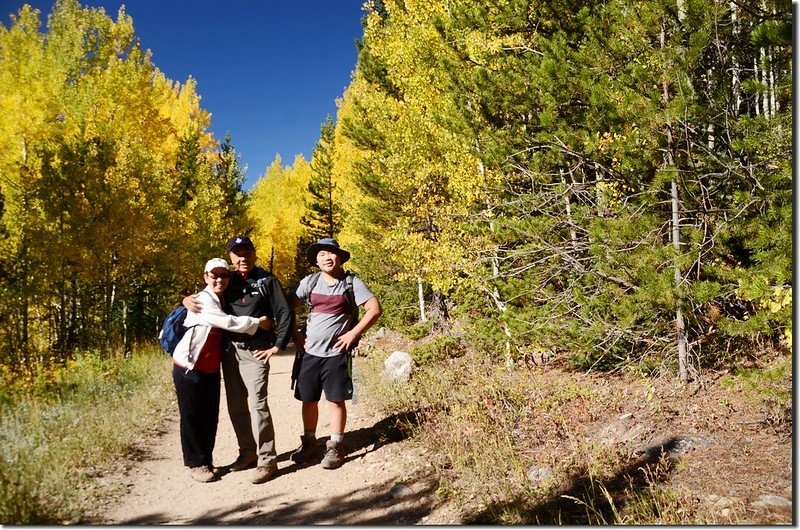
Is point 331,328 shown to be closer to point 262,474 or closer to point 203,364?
point 203,364

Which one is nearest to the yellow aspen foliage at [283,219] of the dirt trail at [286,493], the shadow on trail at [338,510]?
the dirt trail at [286,493]

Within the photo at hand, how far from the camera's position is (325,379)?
4.03m

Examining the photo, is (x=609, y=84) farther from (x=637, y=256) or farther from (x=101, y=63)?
(x=101, y=63)

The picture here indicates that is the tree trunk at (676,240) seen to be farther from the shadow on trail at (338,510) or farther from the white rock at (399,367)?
the white rock at (399,367)

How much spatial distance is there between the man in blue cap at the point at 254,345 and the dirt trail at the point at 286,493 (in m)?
0.26

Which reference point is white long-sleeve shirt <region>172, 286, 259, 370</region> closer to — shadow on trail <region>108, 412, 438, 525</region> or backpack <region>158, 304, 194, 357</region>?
backpack <region>158, 304, 194, 357</region>

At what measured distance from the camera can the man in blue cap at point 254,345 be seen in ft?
12.6

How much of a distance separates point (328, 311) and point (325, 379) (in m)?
0.60

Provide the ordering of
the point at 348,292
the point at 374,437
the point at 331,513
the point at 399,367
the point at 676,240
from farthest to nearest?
the point at 399,367
the point at 374,437
the point at 676,240
the point at 348,292
the point at 331,513

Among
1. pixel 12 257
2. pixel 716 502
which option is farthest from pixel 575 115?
pixel 12 257

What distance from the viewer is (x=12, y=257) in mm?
6520

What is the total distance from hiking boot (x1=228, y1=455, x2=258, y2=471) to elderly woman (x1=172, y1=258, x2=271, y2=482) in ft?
0.80

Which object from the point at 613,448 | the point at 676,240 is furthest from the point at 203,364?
the point at 676,240

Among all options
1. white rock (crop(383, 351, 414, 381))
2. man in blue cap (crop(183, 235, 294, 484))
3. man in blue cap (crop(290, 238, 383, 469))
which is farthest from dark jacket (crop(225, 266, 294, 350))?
white rock (crop(383, 351, 414, 381))
